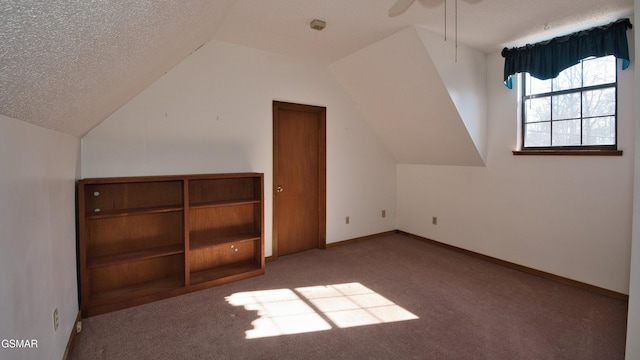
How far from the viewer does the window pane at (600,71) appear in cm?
303

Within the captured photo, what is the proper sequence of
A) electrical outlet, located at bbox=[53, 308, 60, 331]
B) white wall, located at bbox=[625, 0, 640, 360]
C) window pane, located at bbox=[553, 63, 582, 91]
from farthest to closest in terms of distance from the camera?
window pane, located at bbox=[553, 63, 582, 91] < electrical outlet, located at bbox=[53, 308, 60, 331] < white wall, located at bbox=[625, 0, 640, 360]

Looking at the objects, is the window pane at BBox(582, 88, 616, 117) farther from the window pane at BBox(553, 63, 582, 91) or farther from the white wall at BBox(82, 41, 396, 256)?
the white wall at BBox(82, 41, 396, 256)

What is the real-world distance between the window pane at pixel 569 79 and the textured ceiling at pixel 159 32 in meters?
0.42

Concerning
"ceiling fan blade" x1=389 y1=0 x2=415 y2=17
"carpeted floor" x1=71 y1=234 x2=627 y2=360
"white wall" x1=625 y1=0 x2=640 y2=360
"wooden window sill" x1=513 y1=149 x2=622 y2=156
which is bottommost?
"carpeted floor" x1=71 y1=234 x2=627 y2=360

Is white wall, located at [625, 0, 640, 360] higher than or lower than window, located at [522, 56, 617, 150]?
lower

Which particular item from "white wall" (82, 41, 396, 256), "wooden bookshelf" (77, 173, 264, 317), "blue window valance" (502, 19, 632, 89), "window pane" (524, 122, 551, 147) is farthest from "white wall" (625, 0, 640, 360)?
"white wall" (82, 41, 396, 256)

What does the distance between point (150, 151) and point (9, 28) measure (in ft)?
8.73

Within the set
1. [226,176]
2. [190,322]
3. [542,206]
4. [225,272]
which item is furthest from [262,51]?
[542,206]

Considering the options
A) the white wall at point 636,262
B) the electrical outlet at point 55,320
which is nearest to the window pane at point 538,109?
the white wall at point 636,262

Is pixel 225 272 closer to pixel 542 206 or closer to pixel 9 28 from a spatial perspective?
pixel 9 28

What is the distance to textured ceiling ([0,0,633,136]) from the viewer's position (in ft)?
2.61

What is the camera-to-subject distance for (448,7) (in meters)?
2.72

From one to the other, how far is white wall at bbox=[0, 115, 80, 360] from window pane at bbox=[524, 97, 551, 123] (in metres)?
4.40

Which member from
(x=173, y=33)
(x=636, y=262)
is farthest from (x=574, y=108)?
(x=173, y=33)
